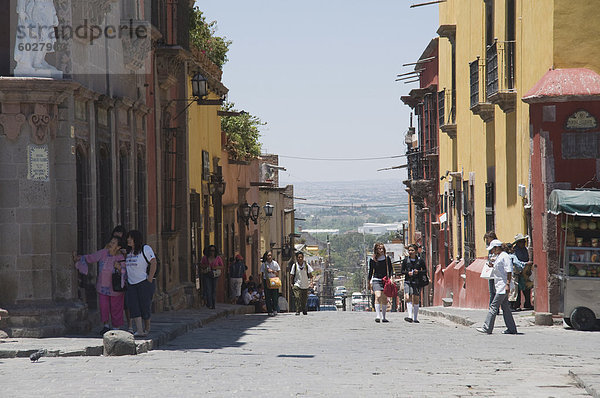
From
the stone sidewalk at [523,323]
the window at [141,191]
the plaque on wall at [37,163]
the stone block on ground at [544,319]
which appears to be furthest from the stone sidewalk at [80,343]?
the stone block on ground at [544,319]

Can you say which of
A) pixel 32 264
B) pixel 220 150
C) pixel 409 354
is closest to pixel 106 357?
pixel 32 264

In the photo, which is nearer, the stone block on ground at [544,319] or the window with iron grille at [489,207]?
the stone block on ground at [544,319]

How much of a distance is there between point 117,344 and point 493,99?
12.6m

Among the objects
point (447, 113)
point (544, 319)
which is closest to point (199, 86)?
point (544, 319)

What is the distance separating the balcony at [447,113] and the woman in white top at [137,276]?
1974cm

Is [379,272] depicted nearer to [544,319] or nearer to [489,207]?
[544,319]

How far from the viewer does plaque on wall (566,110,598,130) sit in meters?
19.7

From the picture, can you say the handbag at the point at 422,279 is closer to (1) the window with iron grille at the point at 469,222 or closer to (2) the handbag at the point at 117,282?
(1) the window with iron grille at the point at 469,222

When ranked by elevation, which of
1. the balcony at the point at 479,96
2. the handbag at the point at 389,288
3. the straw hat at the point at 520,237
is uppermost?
the balcony at the point at 479,96

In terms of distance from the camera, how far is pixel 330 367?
1300cm

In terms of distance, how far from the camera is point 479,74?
27266 mm

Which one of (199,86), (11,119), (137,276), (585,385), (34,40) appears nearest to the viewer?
(585,385)

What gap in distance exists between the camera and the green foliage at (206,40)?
34.9m

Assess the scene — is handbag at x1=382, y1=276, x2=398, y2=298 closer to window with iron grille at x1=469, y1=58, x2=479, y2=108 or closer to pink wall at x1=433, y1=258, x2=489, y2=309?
pink wall at x1=433, y1=258, x2=489, y2=309
